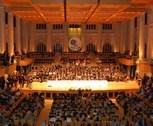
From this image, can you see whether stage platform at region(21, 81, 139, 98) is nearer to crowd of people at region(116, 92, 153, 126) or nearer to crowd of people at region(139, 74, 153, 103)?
crowd of people at region(139, 74, 153, 103)

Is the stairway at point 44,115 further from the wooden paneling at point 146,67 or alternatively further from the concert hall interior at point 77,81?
the wooden paneling at point 146,67

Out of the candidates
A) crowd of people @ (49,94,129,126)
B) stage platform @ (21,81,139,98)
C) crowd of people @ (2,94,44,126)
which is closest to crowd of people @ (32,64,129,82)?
stage platform @ (21,81,139,98)

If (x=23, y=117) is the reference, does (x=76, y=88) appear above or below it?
above

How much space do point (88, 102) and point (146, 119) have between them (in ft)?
24.1

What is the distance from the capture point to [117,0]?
71.1 ft

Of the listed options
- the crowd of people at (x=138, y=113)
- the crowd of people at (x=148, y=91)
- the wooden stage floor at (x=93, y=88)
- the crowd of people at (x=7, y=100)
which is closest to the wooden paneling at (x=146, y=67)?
the crowd of people at (x=148, y=91)

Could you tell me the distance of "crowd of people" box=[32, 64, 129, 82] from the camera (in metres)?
39.5

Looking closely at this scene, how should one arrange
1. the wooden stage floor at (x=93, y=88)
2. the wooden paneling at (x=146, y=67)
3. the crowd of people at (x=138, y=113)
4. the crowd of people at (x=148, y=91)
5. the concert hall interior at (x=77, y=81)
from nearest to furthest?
1. the crowd of people at (x=138, y=113)
2. the concert hall interior at (x=77, y=81)
3. the crowd of people at (x=148, y=91)
4. the wooden paneling at (x=146, y=67)
5. the wooden stage floor at (x=93, y=88)

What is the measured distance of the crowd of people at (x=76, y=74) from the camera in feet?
129

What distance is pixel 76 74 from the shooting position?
41.1 metres

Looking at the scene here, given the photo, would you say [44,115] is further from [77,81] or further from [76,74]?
[76,74]

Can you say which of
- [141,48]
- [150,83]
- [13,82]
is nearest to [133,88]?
[150,83]

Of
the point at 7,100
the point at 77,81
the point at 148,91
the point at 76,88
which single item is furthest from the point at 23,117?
the point at 77,81

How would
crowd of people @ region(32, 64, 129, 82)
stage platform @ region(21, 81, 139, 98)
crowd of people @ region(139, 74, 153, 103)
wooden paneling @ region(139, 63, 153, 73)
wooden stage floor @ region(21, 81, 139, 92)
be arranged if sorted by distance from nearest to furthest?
crowd of people @ region(139, 74, 153, 103) → wooden paneling @ region(139, 63, 153, 73) → stage platform @ region(21, 81, 139, 98) → wooden stage floor @ region(21, 81, 139, 92) → crowd of people @ region(32, 64, 129, 82)
